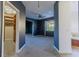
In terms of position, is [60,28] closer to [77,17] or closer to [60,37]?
[60,37]

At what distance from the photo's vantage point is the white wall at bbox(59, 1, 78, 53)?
15.1 feet

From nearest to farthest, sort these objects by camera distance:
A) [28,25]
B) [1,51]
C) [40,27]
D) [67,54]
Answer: [1,51] < [67,54] < [40,27] < [28,25]

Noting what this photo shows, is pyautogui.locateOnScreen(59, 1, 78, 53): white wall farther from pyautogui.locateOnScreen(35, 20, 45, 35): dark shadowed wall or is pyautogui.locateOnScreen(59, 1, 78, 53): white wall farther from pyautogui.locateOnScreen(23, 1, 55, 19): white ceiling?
pyautogui.locateOnScreen(35, 20, 45, 35): dark shadowed wall

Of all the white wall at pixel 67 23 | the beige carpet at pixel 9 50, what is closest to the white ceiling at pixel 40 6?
the white wall at pixel 67 23

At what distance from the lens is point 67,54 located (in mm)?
4500

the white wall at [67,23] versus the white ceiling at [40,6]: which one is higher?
the white ceiling at [40,6]

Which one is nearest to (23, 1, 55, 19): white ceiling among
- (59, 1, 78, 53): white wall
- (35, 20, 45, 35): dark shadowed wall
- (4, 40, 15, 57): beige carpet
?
(59, 1, 78, 53): white wall

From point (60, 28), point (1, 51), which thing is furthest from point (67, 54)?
point (1, 51)

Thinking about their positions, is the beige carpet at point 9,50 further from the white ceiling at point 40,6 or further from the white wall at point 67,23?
the white ceiling at point 40,6

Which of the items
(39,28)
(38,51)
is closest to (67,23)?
(38,51)

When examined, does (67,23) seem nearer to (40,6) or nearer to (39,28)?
(40,6)

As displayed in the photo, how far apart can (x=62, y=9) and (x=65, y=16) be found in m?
0.31

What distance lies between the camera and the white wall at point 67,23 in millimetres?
4593

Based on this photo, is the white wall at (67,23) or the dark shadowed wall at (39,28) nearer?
the white wall at (67,23)
